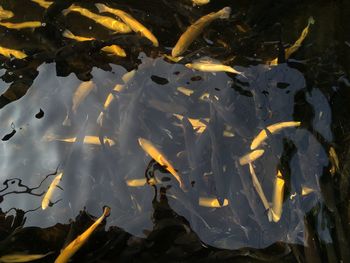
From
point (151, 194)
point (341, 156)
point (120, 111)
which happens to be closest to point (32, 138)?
point (120, 111)

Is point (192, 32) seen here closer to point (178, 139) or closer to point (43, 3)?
point (178, 139)

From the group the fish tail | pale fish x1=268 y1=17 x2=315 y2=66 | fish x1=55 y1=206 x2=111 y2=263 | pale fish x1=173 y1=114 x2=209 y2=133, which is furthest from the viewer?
the fish tail

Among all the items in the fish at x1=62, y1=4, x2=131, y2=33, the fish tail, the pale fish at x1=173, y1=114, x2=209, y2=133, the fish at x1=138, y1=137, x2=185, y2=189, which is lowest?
the fish at x1=138, y1=137, x2=185, y2=189

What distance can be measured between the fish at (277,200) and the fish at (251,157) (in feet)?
0.24

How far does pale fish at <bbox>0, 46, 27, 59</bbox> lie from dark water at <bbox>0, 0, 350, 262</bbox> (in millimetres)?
23

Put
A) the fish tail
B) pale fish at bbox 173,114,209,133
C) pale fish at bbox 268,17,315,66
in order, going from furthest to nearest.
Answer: the fish tail → pale fish at bbox 268,17,315,66 → pale fish at bbox 173,114,209,133

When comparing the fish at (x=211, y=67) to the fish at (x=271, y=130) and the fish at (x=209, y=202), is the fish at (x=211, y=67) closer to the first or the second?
the fish at (x=271, y=130)

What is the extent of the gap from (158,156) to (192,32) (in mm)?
459

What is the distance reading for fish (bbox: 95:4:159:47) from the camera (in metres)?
1.53

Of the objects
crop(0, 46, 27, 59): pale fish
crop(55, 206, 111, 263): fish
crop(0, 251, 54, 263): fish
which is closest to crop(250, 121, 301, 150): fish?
crop(55, 206, 111, 263): fish

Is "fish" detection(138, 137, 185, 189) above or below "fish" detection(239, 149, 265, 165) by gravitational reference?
below

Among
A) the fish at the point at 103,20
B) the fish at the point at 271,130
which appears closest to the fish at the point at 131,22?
the fish at the point at 103,20

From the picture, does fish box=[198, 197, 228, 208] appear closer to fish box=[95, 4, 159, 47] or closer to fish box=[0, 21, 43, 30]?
fish box=[95, 4, 159, 47]

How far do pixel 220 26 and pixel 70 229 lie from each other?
824 mm
